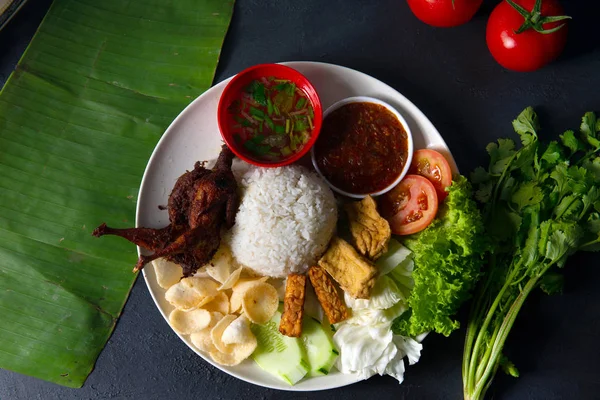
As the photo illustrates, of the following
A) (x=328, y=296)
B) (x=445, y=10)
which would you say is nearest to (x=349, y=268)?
(x=328, y=296)

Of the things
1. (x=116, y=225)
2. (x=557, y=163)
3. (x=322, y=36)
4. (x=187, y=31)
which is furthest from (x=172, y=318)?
(x=557, y=163)

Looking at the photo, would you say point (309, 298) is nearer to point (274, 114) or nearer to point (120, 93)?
point (274, 114)

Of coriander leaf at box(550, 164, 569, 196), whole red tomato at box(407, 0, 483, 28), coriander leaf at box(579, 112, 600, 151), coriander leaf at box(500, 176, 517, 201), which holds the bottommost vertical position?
A: coriander leaf at box(500, 176, 517, 201)

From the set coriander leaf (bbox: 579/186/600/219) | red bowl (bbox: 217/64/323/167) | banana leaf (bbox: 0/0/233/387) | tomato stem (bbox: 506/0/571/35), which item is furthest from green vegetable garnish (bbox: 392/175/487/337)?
banana leaf (bbox: 0/0/233/387)

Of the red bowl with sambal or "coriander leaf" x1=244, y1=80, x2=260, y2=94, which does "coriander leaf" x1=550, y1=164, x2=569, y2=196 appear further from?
"coriander leaf" x1=244, y1=80, x2=260, y2=94

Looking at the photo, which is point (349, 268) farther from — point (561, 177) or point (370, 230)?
point (561, 177)

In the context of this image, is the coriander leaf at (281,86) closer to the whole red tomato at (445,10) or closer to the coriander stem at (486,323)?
the whole red tomato at (445,10)
